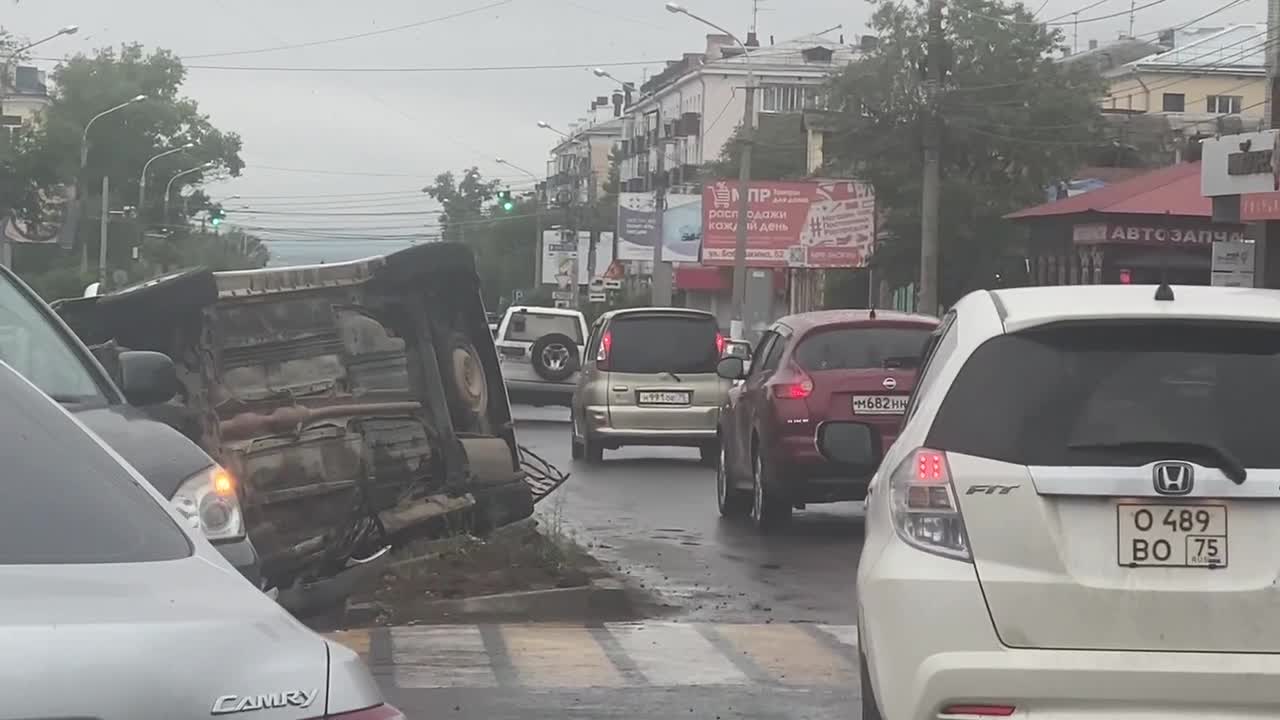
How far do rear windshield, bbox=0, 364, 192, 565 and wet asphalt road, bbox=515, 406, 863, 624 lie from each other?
751 cm

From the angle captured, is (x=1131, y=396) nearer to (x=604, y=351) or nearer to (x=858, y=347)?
(x=858, y=347)

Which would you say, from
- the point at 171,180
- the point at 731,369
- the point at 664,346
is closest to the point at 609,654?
the point at 731,369

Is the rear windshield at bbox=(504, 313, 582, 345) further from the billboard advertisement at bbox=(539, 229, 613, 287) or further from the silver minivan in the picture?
the billboard advertisement at bbox=(539, 229, 613, 287)

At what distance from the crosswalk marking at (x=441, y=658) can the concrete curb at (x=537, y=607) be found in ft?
1.16

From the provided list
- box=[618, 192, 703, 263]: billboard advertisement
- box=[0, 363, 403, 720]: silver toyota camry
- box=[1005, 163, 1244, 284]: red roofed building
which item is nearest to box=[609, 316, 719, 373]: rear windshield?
box=[0, 363, 403, 720]: silver toyota camry

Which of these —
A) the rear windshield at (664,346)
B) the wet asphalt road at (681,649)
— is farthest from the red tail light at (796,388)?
the rear windshield at (664,346)

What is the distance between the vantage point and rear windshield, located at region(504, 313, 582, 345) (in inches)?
1323

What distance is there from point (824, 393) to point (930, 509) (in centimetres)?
974

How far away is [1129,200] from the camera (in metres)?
48.7

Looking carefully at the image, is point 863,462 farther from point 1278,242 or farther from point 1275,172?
point 1278,242

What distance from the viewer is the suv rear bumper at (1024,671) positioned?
5469 millimetres

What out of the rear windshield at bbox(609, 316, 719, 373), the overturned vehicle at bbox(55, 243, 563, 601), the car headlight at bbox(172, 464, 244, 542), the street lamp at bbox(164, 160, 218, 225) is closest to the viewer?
the car headlight at bbox(172, 464, 244, 542)

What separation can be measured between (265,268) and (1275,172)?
22564 millimetres

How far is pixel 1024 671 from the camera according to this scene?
5.53 metres
